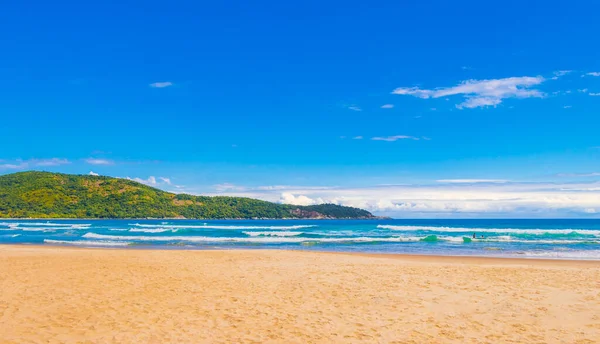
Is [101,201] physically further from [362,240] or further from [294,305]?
[294,305]

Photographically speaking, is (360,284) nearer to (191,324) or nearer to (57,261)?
(191,324)

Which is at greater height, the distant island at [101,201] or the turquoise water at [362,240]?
the distant island at [101,201]

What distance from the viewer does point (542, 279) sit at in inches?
530

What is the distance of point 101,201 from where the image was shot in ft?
406

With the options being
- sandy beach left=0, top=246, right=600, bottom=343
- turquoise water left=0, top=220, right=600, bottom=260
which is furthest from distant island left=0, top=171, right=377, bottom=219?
sandy beach left=0, top=246, right=600, bottom=343

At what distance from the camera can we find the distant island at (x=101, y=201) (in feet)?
371

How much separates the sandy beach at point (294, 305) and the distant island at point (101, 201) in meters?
111

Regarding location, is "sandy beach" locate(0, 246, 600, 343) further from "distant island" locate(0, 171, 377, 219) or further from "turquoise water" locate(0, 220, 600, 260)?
"distant island" locate(0, 171, 377, 219)

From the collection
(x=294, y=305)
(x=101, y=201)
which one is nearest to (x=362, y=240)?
(x=294, y=305)

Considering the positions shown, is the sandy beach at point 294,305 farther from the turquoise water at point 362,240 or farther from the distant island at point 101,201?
the distant island at point 101,201

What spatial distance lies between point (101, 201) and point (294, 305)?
12674 centimetres

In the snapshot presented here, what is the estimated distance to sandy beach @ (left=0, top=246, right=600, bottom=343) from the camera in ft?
24.0

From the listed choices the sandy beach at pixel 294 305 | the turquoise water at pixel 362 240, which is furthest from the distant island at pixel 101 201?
the sandy beach at pixel 294 305

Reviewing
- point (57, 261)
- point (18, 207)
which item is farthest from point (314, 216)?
point (57, 261)
